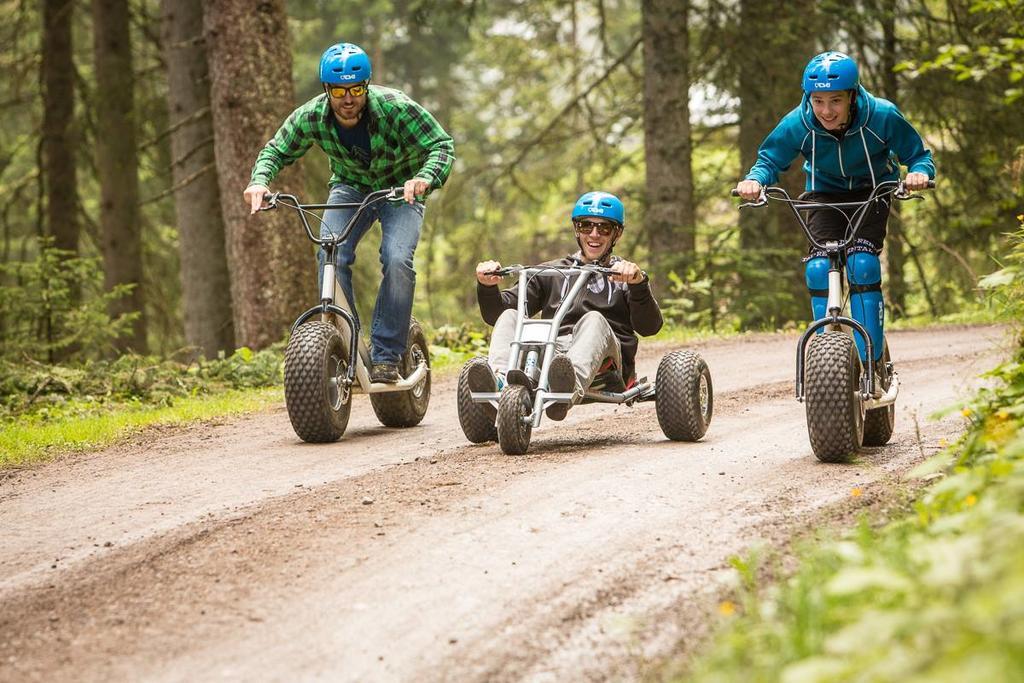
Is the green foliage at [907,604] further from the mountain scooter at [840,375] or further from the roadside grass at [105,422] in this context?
the roadside grass at [105,422]

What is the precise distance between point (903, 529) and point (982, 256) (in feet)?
51.8

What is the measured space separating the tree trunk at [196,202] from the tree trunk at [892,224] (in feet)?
31.4

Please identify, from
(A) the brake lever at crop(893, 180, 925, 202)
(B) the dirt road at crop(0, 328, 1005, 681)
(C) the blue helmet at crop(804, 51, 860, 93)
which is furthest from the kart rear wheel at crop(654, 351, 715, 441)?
(C) the blue helmet at crop(804, 51, 860, 93)

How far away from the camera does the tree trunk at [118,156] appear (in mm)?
17016

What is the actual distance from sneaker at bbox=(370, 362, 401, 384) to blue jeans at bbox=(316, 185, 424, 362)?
48mm

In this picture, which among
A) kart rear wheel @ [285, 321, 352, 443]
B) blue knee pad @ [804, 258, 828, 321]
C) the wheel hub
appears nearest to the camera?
blue knee pad @ [804, 258, 828, 321]

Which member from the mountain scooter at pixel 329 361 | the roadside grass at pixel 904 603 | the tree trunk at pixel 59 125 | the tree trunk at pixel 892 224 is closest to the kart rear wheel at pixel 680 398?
the mountain scooter at pixel 329 361

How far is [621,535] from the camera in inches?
186

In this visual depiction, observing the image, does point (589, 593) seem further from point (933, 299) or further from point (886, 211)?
point (933, 299)

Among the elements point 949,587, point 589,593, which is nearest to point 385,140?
point 589,593

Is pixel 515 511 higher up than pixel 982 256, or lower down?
lower down

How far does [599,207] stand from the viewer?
7.41 m

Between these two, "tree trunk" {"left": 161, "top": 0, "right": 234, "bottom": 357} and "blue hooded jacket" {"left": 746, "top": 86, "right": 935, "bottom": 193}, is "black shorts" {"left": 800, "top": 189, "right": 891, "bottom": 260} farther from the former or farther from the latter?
"tree trunk" {"left": 161, "top": 0, "right": 234, "bottom": 357}

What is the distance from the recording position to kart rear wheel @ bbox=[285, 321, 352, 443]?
7.33 metres
